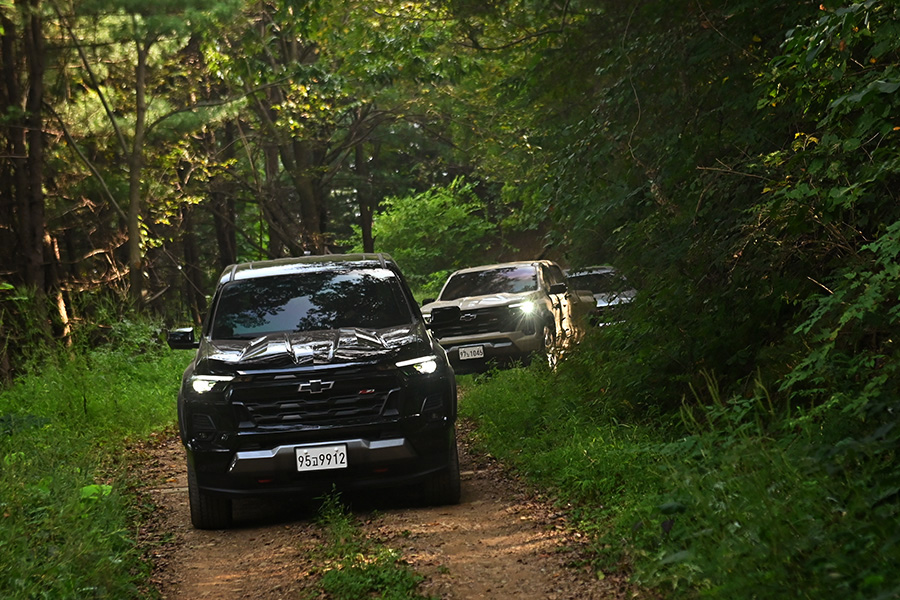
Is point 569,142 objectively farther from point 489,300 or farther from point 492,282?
point 492,282

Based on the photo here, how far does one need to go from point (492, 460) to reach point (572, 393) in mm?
1226

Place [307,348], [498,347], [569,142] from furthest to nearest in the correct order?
1. [498,347]
2. [569,142]
3. [307,348]

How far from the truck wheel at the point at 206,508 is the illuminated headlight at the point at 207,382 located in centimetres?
56

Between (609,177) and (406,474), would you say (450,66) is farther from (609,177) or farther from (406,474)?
(406,474)

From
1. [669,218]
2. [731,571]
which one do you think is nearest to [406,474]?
[731,571]

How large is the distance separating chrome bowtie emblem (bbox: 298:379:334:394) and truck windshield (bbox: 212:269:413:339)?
87cm

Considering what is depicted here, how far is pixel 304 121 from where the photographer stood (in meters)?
27.3

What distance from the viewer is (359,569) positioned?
577cm

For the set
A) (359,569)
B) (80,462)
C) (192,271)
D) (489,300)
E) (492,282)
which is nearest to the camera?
(359,569)

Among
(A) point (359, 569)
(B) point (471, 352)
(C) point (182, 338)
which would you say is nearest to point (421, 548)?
(A) point (359, 569)

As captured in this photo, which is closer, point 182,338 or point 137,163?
point 182,338

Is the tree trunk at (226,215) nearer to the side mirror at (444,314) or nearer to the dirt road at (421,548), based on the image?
the side mirror at (444,314)

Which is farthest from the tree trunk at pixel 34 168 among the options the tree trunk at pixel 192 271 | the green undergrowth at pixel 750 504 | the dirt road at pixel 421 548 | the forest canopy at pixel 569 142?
the green undergrowth at pixel 750 504

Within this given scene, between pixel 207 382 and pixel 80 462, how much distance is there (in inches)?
89.2
